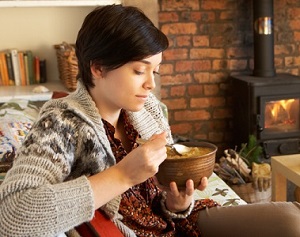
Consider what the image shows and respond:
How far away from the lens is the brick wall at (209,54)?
3.35 metres

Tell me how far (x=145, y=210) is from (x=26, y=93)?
1.58 meters

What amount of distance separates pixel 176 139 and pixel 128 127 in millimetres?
1633

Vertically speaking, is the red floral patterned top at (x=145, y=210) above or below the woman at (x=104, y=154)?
below

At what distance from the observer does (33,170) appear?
96 cm

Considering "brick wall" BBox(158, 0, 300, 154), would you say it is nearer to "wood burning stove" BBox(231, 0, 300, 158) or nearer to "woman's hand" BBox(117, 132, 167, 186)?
"wood burning stove" BBox(231, 0, 300, 158)

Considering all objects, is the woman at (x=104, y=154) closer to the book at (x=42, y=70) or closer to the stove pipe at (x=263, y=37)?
the book at (x=42, y=70)

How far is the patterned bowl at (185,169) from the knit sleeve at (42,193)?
0.67 feet

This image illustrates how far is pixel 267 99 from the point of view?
314 centimetres

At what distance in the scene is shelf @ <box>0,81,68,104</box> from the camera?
2564 mm

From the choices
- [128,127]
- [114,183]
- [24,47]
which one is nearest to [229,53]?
[24,47]

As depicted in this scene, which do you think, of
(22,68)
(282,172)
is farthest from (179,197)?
(22,68)

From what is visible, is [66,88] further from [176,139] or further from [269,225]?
[269,225]

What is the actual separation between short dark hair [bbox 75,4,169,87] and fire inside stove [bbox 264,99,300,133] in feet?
7.31

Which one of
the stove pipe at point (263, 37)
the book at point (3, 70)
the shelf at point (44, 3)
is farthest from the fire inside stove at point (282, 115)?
the book at point (3, 70)
